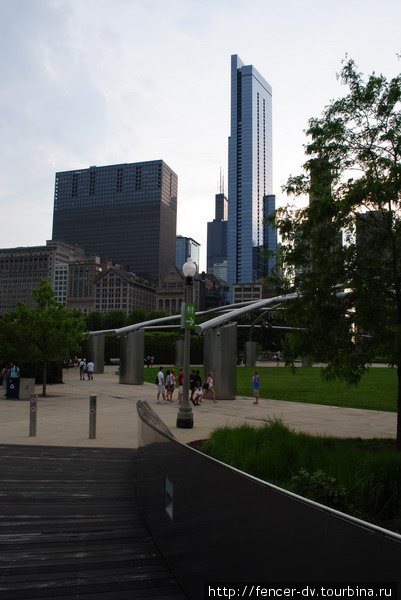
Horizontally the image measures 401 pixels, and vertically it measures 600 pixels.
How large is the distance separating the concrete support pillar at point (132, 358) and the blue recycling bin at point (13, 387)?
1094 cm

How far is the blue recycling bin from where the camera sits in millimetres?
22141

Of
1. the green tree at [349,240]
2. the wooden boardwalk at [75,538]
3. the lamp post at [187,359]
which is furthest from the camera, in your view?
the lamp post at [187,359]

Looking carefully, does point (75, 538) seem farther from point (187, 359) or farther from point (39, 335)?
point (39, 335)

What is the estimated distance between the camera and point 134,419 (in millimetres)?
15672

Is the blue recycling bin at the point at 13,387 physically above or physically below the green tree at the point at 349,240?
below

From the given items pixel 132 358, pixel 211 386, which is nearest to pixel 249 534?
pixel 211 386

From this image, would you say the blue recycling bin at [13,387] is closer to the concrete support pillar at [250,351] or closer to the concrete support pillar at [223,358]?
the concrete support pillar at [223,358]

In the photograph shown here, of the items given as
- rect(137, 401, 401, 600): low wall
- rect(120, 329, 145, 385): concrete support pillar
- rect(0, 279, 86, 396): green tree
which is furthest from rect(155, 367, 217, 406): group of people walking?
rect(137, 401, 401, 600): low wall

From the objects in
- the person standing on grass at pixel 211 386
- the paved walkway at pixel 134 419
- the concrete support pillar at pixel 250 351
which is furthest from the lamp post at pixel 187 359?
the concrete support pillar at pixel 250 351

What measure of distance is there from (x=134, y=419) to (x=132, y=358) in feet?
56.6

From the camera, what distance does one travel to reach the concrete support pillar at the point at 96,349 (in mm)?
44188

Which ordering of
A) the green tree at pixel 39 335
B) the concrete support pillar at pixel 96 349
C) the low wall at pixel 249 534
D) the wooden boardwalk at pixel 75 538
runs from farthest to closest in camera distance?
the concrete support pillar at pixel 96 349
the green tree at pixel 39 335
the wooden boardwalk at pixel 75 538
the low wall at pixel 249 534

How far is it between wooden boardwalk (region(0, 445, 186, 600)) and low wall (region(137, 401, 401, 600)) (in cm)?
36

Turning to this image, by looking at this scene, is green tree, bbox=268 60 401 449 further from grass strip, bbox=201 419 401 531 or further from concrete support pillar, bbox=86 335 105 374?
concrete support pillar, bbox=86 335 105 374
